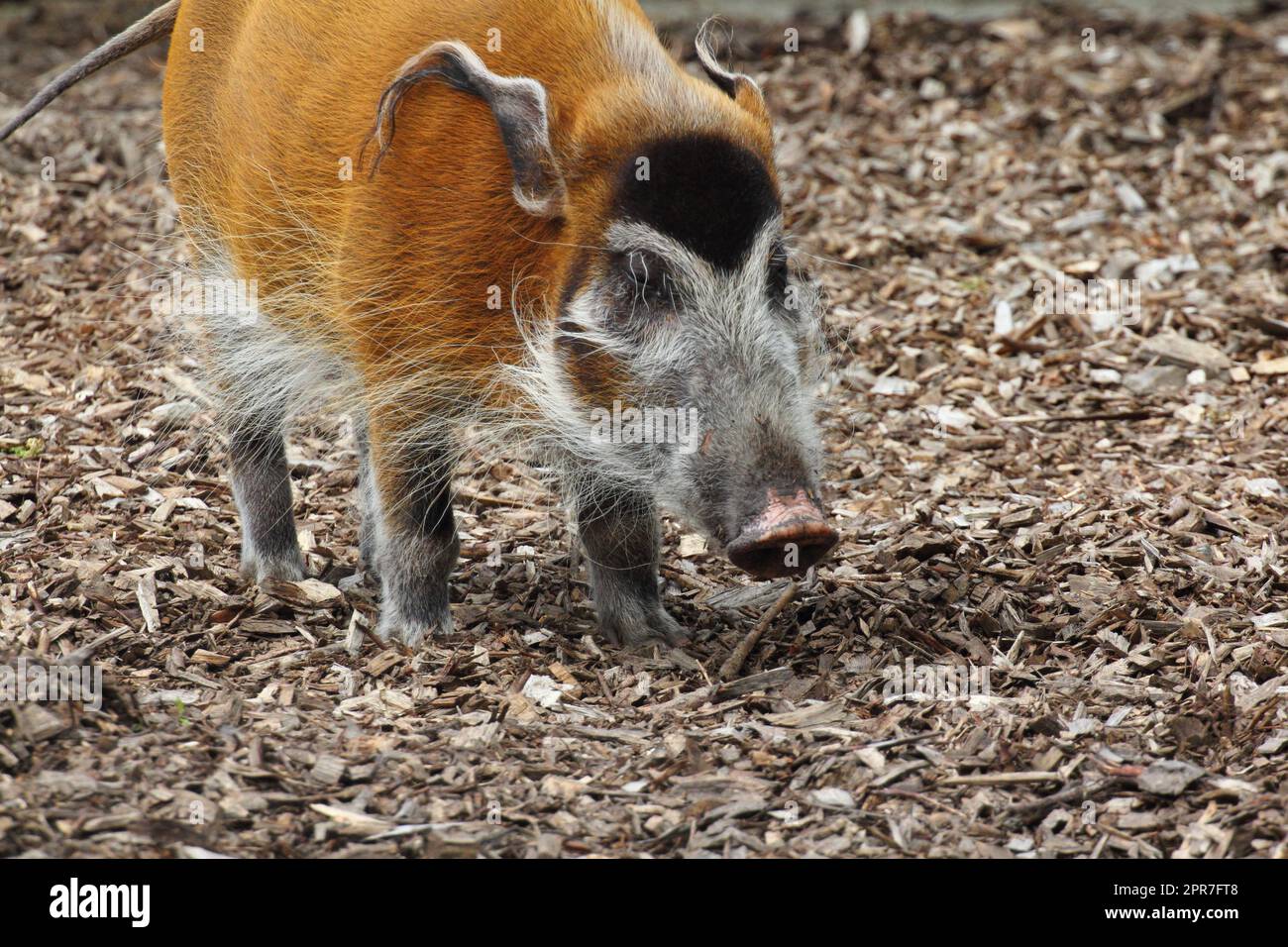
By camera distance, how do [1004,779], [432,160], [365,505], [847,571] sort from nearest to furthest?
[1004,779], [432,160], [847,571], [365,505]

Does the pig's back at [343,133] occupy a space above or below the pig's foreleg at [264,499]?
above

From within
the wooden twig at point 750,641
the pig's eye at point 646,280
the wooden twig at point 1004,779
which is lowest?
the wooden twig at point 1004,779

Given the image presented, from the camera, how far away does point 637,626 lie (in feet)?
15.9

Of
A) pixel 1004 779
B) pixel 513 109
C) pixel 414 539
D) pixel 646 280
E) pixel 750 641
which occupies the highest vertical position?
pixel 513 109

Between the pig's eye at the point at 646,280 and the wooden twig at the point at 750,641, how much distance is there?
1.06 metres

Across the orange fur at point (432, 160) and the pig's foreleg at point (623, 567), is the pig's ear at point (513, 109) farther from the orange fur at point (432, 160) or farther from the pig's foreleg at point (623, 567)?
the pig's foreleg at point (623, 567)

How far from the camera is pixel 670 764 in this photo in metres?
3.93

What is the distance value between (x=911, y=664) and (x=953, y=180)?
14.0 ft

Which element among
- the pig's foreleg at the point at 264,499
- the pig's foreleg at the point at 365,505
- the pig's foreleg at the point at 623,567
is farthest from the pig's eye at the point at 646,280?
the pig's foreleg at the point at 264,499

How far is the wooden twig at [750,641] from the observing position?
457cm

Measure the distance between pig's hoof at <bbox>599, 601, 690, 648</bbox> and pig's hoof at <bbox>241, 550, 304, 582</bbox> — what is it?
113 centimetres

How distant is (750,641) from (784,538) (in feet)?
2.41

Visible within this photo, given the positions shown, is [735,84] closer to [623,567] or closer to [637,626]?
[623,567]

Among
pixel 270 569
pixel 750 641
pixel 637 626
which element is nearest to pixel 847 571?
pixel 750 641
